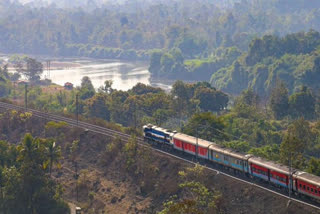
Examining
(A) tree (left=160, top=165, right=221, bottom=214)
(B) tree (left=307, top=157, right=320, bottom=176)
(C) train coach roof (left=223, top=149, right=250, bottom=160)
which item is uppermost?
(C) train coach roof (left=223, top=149, right=250, bottom=160)

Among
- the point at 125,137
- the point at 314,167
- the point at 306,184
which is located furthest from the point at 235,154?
the point at 125,137

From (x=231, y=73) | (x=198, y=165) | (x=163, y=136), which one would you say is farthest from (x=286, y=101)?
(x=231, y=73)

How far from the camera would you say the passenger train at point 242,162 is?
49559mm

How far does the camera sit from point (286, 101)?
110812 millimetres

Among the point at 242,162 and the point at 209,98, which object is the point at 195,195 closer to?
the point at 242,162

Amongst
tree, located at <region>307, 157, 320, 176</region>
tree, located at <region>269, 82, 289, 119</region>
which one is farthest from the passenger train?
tree, located at <region>269, 82, 289, 119</region>

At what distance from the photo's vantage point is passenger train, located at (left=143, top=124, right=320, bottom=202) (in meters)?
49.6

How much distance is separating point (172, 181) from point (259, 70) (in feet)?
366

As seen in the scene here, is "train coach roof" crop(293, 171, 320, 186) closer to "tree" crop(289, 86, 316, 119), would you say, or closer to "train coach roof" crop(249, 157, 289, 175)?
"train coach roof" crop(249, 157, 289, 175)

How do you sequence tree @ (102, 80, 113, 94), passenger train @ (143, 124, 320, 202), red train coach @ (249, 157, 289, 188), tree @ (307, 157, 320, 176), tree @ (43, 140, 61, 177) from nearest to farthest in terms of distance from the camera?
passenger train @ (143, 124, 320, 202) < red train coach @ (249, 157, 289, 188) < tree @ (307, 157, 320, 176) < tree @ (43, 140, 61, 177) < tree @ (102, 80, 113, 94)

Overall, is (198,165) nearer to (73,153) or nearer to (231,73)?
(73,153)

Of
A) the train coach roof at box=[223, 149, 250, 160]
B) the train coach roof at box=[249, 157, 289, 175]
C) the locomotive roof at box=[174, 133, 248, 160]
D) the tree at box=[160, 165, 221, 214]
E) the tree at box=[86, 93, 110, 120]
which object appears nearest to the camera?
the tree at box=[160, 165, 221, 214]

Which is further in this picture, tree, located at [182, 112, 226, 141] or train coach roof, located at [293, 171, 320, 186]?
tree, located at [182, 112, 226, 141]

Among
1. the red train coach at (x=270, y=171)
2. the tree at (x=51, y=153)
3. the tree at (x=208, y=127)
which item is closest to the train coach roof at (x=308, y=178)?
the red train coach at (x=270, y=171)
